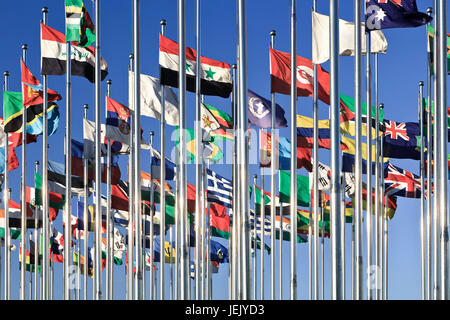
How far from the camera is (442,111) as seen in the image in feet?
67.7

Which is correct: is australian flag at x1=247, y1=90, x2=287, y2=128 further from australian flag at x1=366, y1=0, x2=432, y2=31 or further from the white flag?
australian flag at x1=366, y1=0, x2=432, y2=31

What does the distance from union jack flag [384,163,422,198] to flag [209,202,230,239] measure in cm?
953

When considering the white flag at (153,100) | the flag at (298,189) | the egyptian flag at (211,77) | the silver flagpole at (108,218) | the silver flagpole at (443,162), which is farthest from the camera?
the flag at (298,189)

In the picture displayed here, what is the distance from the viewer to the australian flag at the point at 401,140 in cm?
3391

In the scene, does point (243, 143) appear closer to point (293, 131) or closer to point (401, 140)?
point (293, 131)

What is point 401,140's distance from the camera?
112ft

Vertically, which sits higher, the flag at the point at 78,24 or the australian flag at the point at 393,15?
the flag at the point at 78,24

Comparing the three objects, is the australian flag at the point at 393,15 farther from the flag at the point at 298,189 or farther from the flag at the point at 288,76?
the flag at the point at 298,189

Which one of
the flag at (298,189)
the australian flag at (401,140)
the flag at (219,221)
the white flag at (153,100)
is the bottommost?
the flag at (219,221)

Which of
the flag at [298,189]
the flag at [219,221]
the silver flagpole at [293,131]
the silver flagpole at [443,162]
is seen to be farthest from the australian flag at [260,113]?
the flag at [219,221]

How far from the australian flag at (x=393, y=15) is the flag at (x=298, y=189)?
1488 centimetres

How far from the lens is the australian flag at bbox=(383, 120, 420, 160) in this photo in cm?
3391

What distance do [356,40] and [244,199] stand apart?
4309 millimetres
